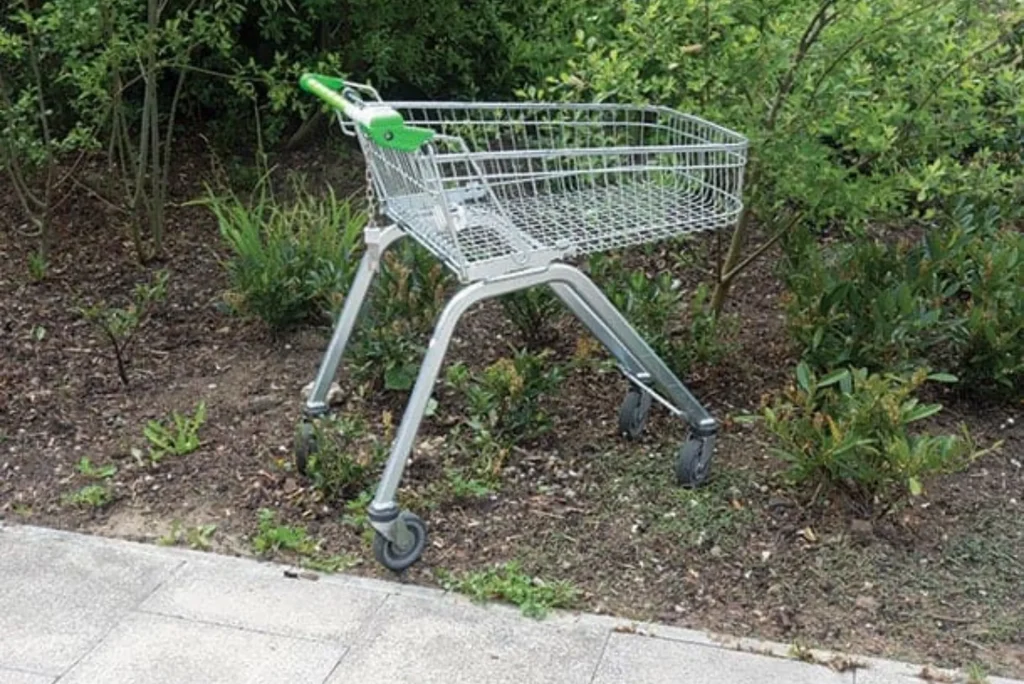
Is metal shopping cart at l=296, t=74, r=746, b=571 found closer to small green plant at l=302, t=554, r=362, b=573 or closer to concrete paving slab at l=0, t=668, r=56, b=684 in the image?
small green plant at l=302, t=554, r=362, b=573

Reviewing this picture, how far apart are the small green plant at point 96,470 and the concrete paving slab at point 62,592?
1.07 ft

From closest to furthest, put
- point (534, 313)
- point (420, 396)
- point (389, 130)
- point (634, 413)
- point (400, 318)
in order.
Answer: point (389, 130) < point (420, 396) < point (634, 413) < point (400, 318) < point (534, 313)

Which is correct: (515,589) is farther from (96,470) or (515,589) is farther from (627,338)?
(96,470)

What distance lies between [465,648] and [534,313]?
1.69 m

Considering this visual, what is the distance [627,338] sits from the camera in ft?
11.5

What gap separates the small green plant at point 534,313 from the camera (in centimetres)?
435

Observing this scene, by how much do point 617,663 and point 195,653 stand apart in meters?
1.07

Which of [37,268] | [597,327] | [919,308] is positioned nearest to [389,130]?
[597,327]

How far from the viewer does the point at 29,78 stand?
5621mm

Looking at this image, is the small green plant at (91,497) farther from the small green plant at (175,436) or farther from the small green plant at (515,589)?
the small green plant at (515,589)

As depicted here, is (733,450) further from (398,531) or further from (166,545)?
(166,545)

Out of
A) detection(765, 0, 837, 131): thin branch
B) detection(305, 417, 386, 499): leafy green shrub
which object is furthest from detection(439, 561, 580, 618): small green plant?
detection(765, 0, 837, 131): thin branch

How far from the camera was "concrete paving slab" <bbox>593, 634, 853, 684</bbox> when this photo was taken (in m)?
2.85

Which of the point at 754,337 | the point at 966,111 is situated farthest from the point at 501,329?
the point at 966,111
